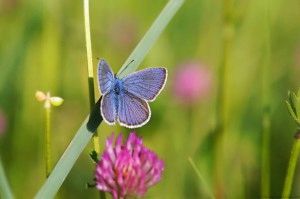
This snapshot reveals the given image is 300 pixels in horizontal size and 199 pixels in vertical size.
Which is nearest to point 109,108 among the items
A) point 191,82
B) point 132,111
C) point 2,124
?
point 132,111

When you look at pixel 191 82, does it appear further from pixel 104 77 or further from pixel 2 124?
pixel 104 77

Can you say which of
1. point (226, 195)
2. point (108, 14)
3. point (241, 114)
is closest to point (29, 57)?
point (108, 14)

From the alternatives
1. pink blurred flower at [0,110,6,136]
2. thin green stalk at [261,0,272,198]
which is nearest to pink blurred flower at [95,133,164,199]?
thin green stalk at [261,0,272,198]

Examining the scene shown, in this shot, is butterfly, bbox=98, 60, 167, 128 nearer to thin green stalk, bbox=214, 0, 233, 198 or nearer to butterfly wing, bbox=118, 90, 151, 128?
butterfly wing, bbox=118, 90, 151, 128

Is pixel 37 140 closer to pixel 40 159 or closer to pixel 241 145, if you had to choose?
pixel 40 159

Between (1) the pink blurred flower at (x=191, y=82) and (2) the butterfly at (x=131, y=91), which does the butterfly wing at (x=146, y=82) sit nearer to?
(2) the butterfly at (x=131, y=91)

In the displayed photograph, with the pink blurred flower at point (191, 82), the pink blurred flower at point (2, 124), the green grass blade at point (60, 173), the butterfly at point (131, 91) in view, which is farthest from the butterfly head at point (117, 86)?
the pink blurred flower at point (191, 82)
